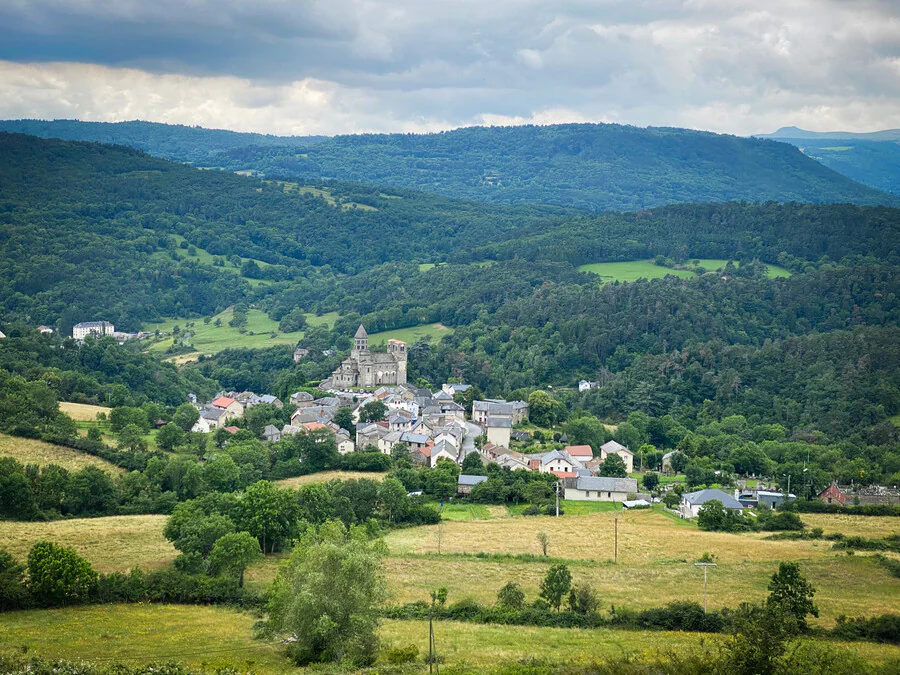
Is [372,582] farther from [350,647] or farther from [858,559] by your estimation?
[858,559]

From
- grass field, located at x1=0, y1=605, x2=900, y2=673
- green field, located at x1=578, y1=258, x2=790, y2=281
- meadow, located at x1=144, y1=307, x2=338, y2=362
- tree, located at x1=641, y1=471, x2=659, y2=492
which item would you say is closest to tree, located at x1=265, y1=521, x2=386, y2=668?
grass field, located at x1=0, y1=605, x2=900, y2=673

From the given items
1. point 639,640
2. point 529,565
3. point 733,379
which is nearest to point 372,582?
point 639,640

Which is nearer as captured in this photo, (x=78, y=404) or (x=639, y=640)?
(x=639, y=640)

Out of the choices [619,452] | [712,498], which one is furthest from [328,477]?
[712,498]

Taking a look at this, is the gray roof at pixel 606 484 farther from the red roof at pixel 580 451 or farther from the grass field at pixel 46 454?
the grass field at pixel 46 454

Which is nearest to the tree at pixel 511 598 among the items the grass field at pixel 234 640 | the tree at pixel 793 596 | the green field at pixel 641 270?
the grass field at pixel 234 640

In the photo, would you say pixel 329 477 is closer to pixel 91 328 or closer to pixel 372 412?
pixel 372 412
